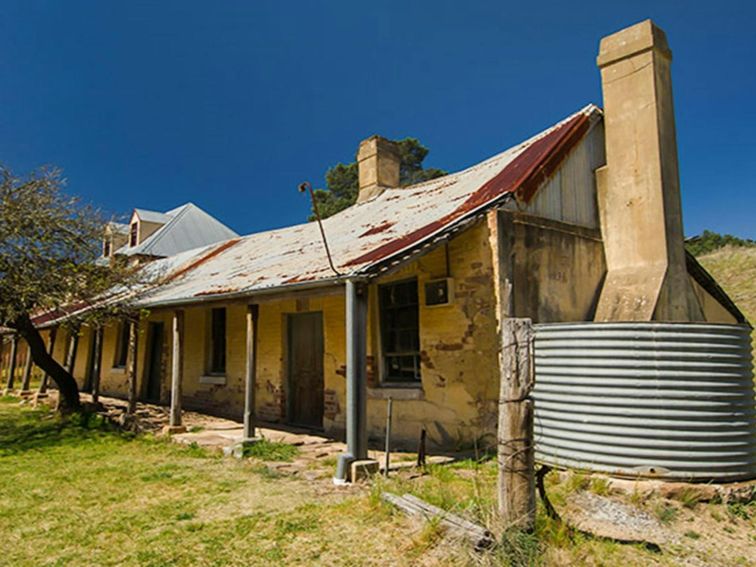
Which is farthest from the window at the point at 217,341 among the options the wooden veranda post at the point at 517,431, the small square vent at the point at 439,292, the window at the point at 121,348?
the wooden veranda post at the point at 517,431

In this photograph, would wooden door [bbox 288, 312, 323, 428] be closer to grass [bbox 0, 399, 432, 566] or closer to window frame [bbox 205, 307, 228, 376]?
grass [bbox 0, 399, 432, 566]

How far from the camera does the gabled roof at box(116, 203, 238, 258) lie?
78.3 ft

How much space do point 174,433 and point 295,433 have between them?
2041 mm

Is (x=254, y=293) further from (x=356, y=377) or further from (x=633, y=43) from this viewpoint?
(x=633, y=43)

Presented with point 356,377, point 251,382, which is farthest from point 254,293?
point 356,377

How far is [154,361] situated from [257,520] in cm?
1151

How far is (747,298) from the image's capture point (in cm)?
1953

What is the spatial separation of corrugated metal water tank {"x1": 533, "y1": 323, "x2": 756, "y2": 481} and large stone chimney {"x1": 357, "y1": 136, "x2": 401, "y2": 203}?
9574 mm

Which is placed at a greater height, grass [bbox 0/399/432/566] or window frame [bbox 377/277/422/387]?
window frame [bbox 377/277/422/387]

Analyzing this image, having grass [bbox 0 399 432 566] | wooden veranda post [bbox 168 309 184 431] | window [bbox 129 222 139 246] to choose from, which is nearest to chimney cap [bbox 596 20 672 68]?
grass [bbox 0 399 432 566]

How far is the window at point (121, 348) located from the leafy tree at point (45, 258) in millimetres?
4753

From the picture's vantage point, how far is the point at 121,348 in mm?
16719

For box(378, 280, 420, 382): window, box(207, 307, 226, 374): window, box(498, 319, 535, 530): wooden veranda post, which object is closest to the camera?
box(498, 319, 535, 530): wooden veranda post

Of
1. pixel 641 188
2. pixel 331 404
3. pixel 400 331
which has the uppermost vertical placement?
pixel 641 188
